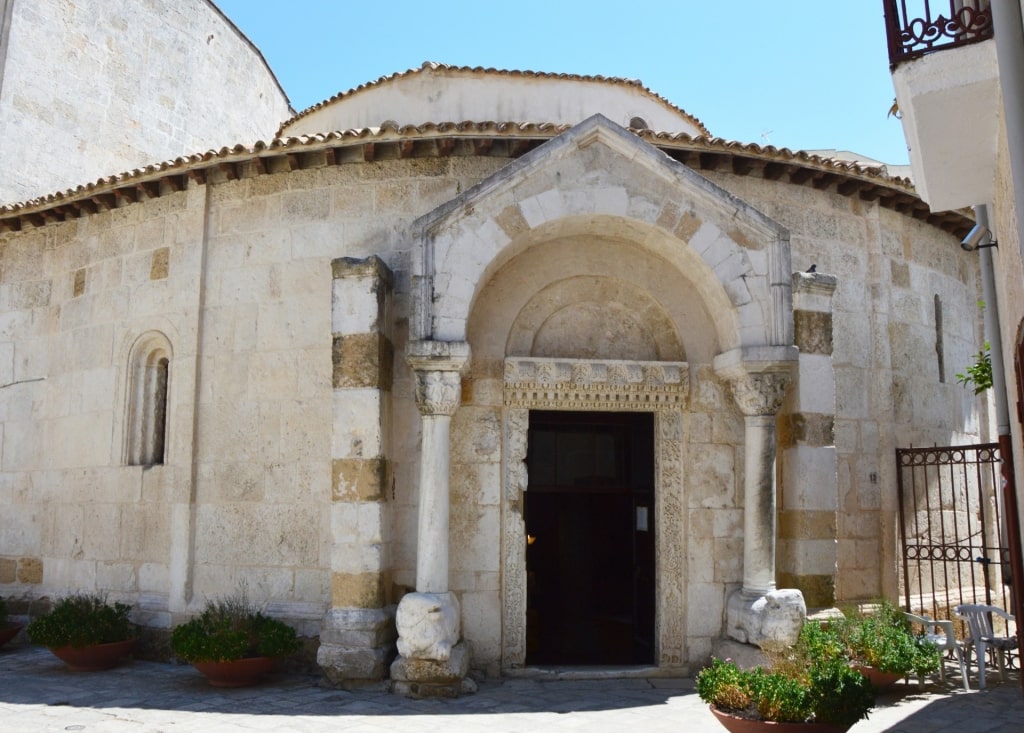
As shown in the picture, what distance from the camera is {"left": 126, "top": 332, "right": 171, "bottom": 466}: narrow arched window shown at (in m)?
10.1

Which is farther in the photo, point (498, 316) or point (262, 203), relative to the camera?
point (262, 203)

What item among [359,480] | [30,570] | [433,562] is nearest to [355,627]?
[433,562]

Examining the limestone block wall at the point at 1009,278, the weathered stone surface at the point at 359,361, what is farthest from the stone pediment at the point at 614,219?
the limestone block wall at the point at 1009,278

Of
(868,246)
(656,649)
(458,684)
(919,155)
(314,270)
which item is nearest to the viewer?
(919,155)

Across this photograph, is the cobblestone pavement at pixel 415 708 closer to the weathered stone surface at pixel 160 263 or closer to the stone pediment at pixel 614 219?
the stone pediment at pixel 614 219

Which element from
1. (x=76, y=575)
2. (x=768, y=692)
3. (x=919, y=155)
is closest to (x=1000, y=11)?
(x=919, y=155)

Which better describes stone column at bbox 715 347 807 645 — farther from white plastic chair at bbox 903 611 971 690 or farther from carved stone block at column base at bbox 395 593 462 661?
carved stone block at column base at bbox 395 593 462 661

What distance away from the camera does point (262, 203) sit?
31.3 feet

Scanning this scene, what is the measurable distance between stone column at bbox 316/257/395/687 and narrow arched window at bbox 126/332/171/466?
296 cm

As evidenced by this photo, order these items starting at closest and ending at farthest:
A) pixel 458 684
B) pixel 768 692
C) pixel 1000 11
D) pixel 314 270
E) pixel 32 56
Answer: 1. pixel 1000 11
2. pixel 768 692
3. pixel 458 684
4. pixel 314 270
5. pixel 32 56

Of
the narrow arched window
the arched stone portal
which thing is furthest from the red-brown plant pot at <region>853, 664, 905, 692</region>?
the narrow arched window

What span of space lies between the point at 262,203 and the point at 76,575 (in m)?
4.63

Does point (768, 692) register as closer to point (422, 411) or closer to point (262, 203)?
point (422, 411)

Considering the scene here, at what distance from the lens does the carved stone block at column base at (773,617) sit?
7.59 metres
